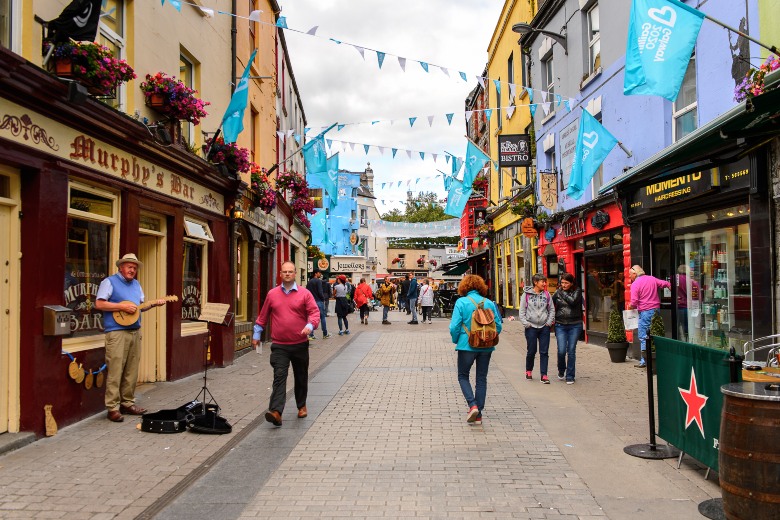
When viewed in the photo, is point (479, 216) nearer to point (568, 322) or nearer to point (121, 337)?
point (568, 322)

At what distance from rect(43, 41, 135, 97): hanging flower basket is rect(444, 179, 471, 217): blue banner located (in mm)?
15590

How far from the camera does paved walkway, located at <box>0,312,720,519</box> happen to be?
14.8 ft

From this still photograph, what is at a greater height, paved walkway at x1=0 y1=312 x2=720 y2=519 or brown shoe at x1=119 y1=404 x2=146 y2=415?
brown shoe at x1=119 y1=404 x2=146 y2=415

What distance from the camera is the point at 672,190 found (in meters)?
10.9

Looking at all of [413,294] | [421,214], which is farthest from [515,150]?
[421,214]

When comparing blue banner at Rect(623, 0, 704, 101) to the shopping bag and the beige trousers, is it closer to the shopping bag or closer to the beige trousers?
the shopping bag

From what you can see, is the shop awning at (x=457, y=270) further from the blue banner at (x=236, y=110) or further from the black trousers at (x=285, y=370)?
the black trousers at (x=285, y=370)

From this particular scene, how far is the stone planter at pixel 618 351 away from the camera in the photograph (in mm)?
11602

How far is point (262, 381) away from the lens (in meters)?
10.2

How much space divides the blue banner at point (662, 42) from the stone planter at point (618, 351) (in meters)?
5.18

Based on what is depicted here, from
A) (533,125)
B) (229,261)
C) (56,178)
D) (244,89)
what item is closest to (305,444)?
(56,178)

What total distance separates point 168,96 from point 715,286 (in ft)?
28.6

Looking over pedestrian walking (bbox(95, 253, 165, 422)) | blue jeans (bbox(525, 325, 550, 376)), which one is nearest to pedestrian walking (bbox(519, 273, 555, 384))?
blue jeans (bbox(525, 325, 550, 376))

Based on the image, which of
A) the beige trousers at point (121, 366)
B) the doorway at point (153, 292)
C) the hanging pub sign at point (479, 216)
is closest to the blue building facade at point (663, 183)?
the beige trousers at point (121, 366)
